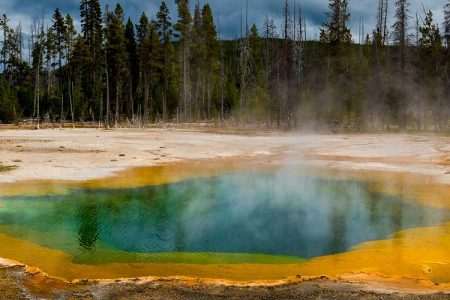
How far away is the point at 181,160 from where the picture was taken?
21.8 meters

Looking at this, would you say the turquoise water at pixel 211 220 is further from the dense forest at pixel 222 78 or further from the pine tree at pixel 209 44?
the pine tree at pixel 209 44

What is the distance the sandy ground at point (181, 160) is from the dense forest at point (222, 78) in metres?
18.0

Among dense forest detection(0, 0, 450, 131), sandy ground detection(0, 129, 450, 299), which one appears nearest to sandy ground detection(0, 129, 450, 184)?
sandy ground detection(0, 129, 450, 299)

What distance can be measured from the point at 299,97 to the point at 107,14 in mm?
22251

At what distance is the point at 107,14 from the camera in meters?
49.0

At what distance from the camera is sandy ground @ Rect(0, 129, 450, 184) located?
705 inches

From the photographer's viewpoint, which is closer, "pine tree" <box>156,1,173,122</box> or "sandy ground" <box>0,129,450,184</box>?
"sandy ground" <box>0,129,450,184</box>

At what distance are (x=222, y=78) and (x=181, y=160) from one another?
3325cm

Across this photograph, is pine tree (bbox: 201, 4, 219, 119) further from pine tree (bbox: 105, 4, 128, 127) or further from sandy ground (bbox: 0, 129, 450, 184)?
sandy ground (bbox: 0, 129, 450, 184)

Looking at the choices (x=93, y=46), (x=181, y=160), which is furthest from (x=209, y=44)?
(x=181, y=160)

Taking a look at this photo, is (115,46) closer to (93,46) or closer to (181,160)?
(93,46)

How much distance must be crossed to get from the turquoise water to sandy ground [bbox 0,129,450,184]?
11.6ft

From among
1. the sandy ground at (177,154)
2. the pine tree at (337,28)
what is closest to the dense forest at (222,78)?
the pine tree at (337,28)

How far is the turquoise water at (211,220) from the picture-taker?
29.4ft
